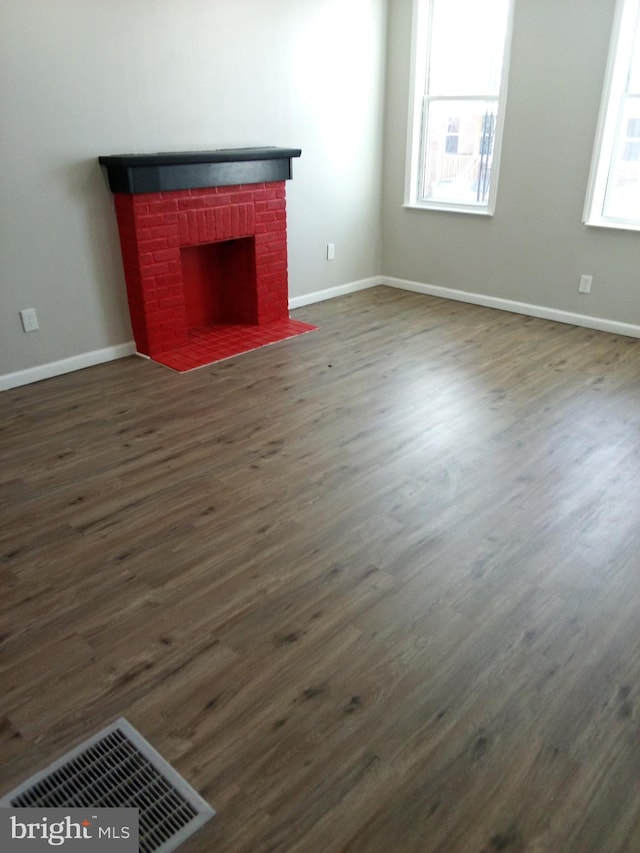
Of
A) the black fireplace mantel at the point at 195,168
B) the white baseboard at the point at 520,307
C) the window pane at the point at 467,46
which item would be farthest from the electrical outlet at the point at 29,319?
the window pane at the point at 467,46

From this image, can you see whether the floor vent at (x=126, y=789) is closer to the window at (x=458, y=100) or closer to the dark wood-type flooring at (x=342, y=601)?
the dark wood-type flooring at (x=342, y=601)

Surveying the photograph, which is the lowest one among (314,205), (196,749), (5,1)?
(196,749)

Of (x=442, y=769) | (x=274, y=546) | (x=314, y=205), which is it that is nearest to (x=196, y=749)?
(x=442, y=769)

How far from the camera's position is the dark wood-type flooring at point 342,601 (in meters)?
1.47

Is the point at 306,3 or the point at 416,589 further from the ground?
the point at 306,3

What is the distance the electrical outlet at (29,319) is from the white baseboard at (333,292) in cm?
198

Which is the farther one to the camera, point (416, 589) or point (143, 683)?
point (416, 589)

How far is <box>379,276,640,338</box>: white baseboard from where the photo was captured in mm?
4430

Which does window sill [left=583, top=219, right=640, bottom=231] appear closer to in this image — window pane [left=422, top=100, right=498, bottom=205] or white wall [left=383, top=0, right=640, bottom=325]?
white wall [left=383, top=0, right=640, bottom=325]

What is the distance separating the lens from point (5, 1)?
3.10 meters

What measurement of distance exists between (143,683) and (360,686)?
1.92ft

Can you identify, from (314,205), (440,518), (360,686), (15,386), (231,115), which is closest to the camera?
(360,686)

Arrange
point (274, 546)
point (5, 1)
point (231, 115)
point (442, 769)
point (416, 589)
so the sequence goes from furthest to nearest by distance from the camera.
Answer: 1. point (231, 115)
2. point (5, 1)
3. point (274, 546)
4. point (416, 589)
5. point (442, 769)

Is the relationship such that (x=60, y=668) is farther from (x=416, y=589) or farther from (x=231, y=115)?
(x=231, y=115)
